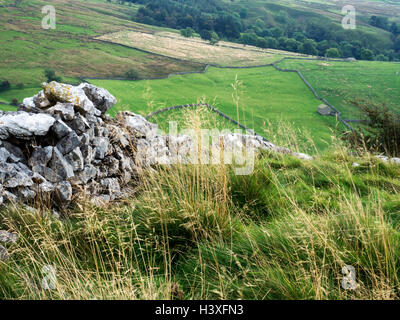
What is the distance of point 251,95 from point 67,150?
6675cm

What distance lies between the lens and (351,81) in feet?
260

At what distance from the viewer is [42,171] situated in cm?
597

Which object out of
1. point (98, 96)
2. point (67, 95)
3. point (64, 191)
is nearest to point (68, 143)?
point (64, 191)

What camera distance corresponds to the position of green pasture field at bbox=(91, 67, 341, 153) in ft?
174

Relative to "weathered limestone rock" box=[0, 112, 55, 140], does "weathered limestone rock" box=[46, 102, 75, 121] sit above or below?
above

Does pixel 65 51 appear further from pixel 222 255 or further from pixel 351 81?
pixel 222 255

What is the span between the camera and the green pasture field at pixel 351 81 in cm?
6481

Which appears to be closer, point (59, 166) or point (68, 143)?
point (59, 166)

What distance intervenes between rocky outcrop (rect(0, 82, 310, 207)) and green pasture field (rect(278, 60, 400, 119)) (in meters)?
58.7

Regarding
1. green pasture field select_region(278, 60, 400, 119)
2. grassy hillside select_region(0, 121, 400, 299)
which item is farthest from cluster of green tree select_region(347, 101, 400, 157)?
green pasture field select_region(278, 60, 400, 119)

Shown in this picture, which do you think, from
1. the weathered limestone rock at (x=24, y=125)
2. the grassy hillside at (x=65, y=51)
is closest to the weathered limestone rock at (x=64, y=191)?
the weathered limestone rock at (x=24, y=125)

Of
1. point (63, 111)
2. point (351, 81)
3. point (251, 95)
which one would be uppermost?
point (351, 81)

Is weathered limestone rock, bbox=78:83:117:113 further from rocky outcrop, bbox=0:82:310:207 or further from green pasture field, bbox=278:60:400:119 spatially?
green pasture field, bbox=278:60:400:119
